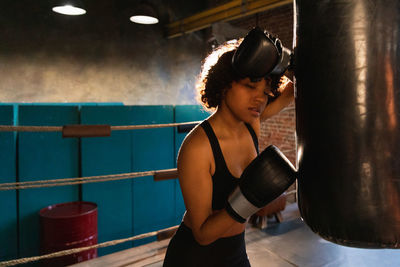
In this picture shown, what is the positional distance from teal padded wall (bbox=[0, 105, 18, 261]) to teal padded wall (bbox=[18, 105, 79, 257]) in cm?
5

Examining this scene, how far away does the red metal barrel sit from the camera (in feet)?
7.80

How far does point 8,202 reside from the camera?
2525mm

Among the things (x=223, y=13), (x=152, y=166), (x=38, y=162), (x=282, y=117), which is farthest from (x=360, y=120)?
(x=282, y=117)

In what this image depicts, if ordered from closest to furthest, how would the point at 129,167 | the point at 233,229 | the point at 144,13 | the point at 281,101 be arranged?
the point at 233,229 → the point at 281,101 → the point at 129,167 → the point at 144,13

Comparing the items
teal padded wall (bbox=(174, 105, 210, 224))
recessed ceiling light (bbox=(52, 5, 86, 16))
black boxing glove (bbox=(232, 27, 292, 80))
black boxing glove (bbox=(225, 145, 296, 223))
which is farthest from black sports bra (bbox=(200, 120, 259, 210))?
recessed ceiling light (bbox=(52, 5, 86, 16))

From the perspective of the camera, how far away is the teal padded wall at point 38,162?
2592mm

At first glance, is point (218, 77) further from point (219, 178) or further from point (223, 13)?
point (223, 13)

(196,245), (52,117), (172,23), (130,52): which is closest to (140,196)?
(52,117)

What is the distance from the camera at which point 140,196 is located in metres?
3.32

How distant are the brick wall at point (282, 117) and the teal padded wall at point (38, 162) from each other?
343cm

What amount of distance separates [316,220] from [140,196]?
9.00 ft

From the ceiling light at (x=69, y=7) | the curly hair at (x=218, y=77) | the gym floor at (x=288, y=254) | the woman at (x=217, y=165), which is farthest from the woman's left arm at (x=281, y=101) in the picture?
the ceiling light at (x=69, y=7)

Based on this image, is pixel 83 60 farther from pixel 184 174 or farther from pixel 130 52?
pixel 184 174

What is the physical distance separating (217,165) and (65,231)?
1.92 m
